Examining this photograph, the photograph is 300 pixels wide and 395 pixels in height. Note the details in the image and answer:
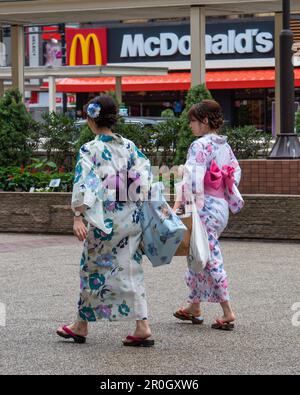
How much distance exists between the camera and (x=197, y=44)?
18.1 m

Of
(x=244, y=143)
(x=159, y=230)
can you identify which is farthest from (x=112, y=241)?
(x=244, y=143)

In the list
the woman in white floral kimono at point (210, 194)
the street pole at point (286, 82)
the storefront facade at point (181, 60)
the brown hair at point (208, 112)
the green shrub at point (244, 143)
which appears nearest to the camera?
the woman in white floral kimono at point (210, 194)

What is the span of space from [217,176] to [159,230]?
3.02 ft

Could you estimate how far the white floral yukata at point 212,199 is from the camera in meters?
7.86

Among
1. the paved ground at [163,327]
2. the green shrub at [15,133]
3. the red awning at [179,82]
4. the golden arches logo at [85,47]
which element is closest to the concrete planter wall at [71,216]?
the paved ground at [163,327]

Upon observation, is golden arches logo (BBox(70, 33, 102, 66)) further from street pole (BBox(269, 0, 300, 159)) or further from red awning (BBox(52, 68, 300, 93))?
street pole (BBox(269, 0, 300, 159))

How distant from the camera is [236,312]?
8.51m

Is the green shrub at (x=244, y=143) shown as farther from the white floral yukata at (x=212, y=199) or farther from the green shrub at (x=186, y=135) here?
the white floral yukata at (x=212, y=199)

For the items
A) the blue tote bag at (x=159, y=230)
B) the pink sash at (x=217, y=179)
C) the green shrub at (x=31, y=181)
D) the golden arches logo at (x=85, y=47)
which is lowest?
the green shrub at (x=31, y=181)

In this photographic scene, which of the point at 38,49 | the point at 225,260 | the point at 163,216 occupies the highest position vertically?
the point at 38,49

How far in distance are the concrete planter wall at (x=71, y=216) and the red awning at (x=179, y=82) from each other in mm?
25061
